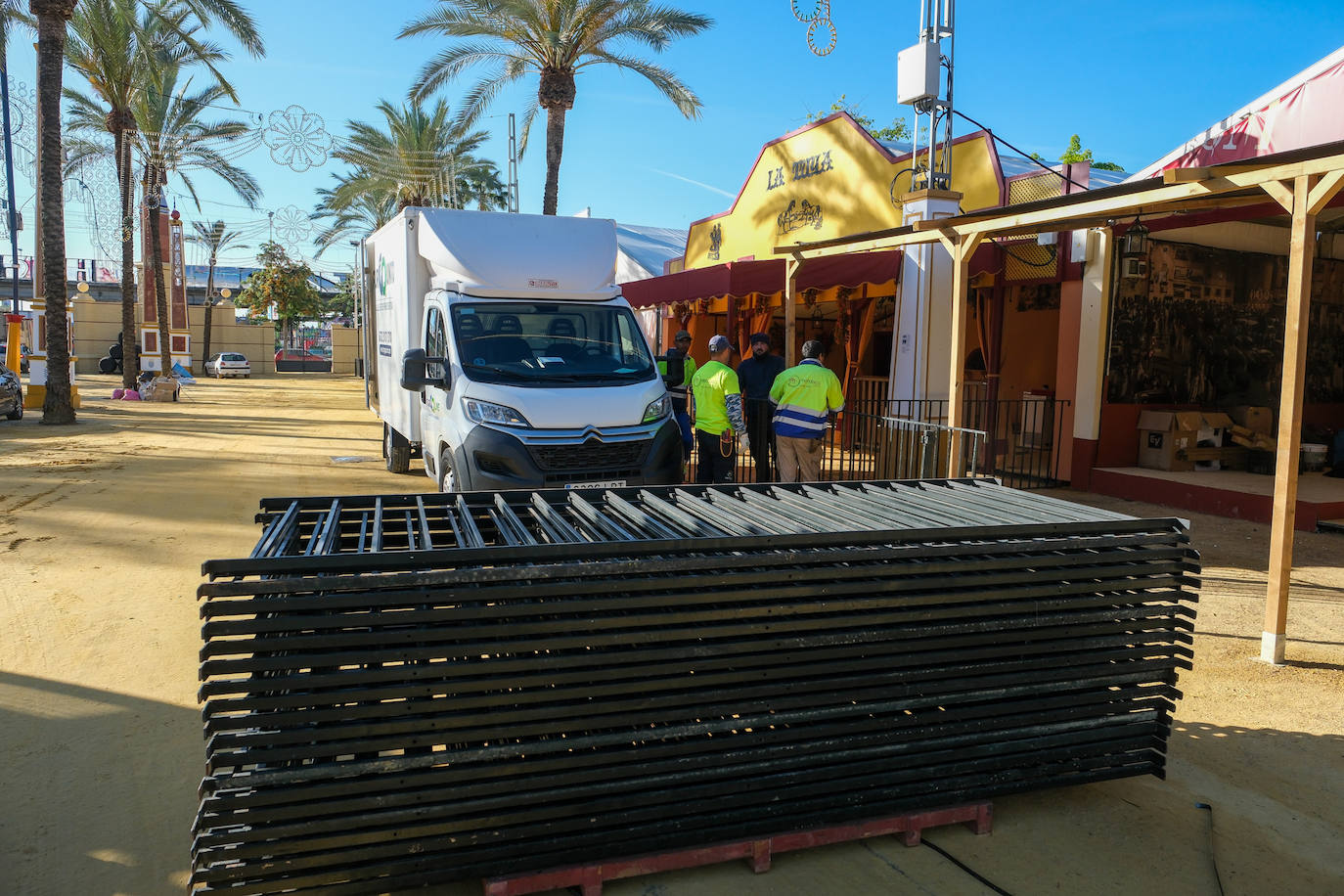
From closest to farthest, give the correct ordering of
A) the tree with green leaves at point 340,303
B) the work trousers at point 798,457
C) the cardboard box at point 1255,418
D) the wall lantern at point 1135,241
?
the work trousers at point 798,457 → the wall lantern at point 1135,241 → the cardboard box at point 1255,418 → the tree with green leaves at point 340,303

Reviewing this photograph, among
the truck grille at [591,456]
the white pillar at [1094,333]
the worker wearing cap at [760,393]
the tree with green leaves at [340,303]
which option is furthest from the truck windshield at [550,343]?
the tree with green leaves at [340,303]

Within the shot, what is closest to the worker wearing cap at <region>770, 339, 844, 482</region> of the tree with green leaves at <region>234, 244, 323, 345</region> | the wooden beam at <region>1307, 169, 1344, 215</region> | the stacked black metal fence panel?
the wooden beam at <region>1307, 169, 1344, 215</region>

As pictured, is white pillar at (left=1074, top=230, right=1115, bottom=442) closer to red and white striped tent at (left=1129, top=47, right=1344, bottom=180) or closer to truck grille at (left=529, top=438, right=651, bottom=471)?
red and white striped tent at (left=1129, top=47, right=1344, bottom=180)

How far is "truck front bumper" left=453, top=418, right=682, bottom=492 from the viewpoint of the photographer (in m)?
7.14

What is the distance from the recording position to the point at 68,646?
217 inches

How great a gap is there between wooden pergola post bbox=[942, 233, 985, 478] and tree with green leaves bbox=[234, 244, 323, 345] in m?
49.8

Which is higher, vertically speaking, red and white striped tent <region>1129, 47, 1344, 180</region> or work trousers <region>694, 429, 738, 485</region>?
red and white striped tent <region>1129, 47, 1344, 180</region>

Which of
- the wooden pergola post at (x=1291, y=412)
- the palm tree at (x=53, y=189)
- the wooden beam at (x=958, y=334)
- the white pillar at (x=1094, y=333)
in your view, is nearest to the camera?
the wooden pergola post at (x=1291, y=412)

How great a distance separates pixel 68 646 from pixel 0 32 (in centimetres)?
2396

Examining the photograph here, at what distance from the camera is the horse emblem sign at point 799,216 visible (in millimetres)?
17344

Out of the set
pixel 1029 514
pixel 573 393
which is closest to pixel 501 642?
pixel 1029 514

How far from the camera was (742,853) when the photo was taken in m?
3.26

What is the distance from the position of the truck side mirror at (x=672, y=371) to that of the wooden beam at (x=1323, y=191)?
202 inches

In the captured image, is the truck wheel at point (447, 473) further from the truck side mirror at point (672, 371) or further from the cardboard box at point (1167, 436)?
the cardboard box at point (1167, 436)
